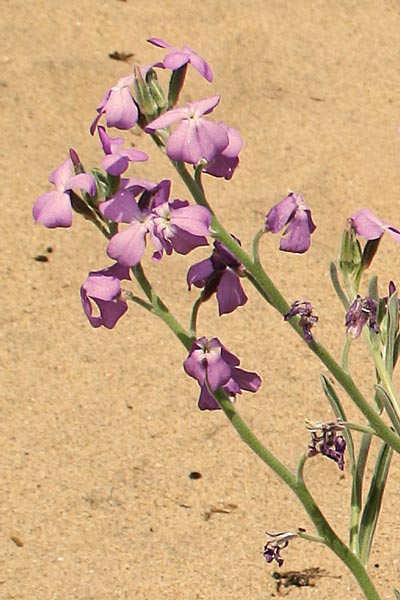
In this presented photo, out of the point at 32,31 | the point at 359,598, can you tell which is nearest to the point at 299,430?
the point at 359,598

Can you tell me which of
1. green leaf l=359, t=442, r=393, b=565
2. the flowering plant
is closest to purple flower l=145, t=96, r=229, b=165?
the flowering plant

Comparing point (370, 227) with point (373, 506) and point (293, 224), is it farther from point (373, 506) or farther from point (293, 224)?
point (373, 506)

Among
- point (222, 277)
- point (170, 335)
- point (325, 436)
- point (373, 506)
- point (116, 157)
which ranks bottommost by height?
point (170, 335)

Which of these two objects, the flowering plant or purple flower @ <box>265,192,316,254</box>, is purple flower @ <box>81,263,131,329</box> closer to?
the flowering plant

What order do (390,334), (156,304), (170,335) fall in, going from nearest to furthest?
(156,304) < (390,334) < (170,335)

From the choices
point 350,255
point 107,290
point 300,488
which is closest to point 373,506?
point 300,488

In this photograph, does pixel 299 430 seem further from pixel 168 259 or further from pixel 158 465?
pixel 168 259
